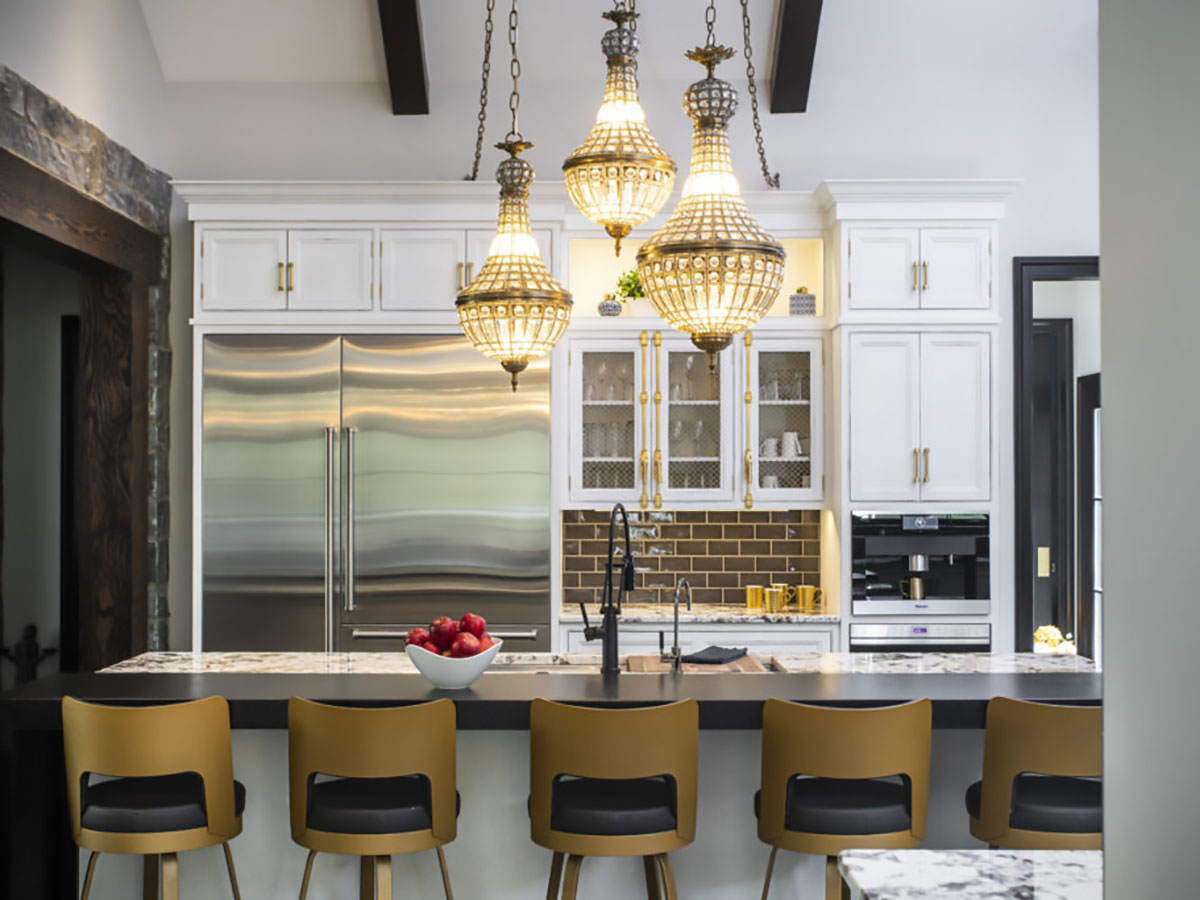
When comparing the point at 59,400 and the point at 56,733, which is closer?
the point at 56,733

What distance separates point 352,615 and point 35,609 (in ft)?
5.89

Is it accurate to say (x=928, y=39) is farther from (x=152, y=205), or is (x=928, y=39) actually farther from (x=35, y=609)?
(x=35, y=609)

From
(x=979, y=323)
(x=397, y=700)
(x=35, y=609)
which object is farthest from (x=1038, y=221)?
(x=35, y=609)

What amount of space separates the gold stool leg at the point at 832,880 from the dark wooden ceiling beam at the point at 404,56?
3980mm

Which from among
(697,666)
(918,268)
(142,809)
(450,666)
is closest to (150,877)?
(142,809)

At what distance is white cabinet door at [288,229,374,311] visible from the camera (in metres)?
4.61

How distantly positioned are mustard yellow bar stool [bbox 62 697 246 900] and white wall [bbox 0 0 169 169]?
2423 mm

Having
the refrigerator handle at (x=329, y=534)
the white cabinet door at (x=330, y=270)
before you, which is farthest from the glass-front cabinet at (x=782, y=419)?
the refrigerator handle at (x=329, y=534)

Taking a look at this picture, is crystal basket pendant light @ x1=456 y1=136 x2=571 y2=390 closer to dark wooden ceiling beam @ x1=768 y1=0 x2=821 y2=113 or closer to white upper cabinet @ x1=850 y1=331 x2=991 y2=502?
white upper cabinet @ x1=850 y1=331 x2=991 y2=502

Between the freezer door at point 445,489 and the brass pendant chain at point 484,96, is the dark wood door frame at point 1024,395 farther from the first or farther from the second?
the brass pendant chain at point 484,96

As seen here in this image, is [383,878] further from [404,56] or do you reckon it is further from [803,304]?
[404,56]

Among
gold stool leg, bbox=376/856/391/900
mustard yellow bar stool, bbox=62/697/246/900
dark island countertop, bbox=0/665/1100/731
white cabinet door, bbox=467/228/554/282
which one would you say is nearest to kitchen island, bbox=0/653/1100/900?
dark island countertop, bbox=0/665/1100/731

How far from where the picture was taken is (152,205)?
15.7 ft

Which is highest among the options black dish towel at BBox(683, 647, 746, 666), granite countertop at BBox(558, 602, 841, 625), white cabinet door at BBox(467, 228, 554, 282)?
white cabinet door at BBox(467, 228, 554, 282)
